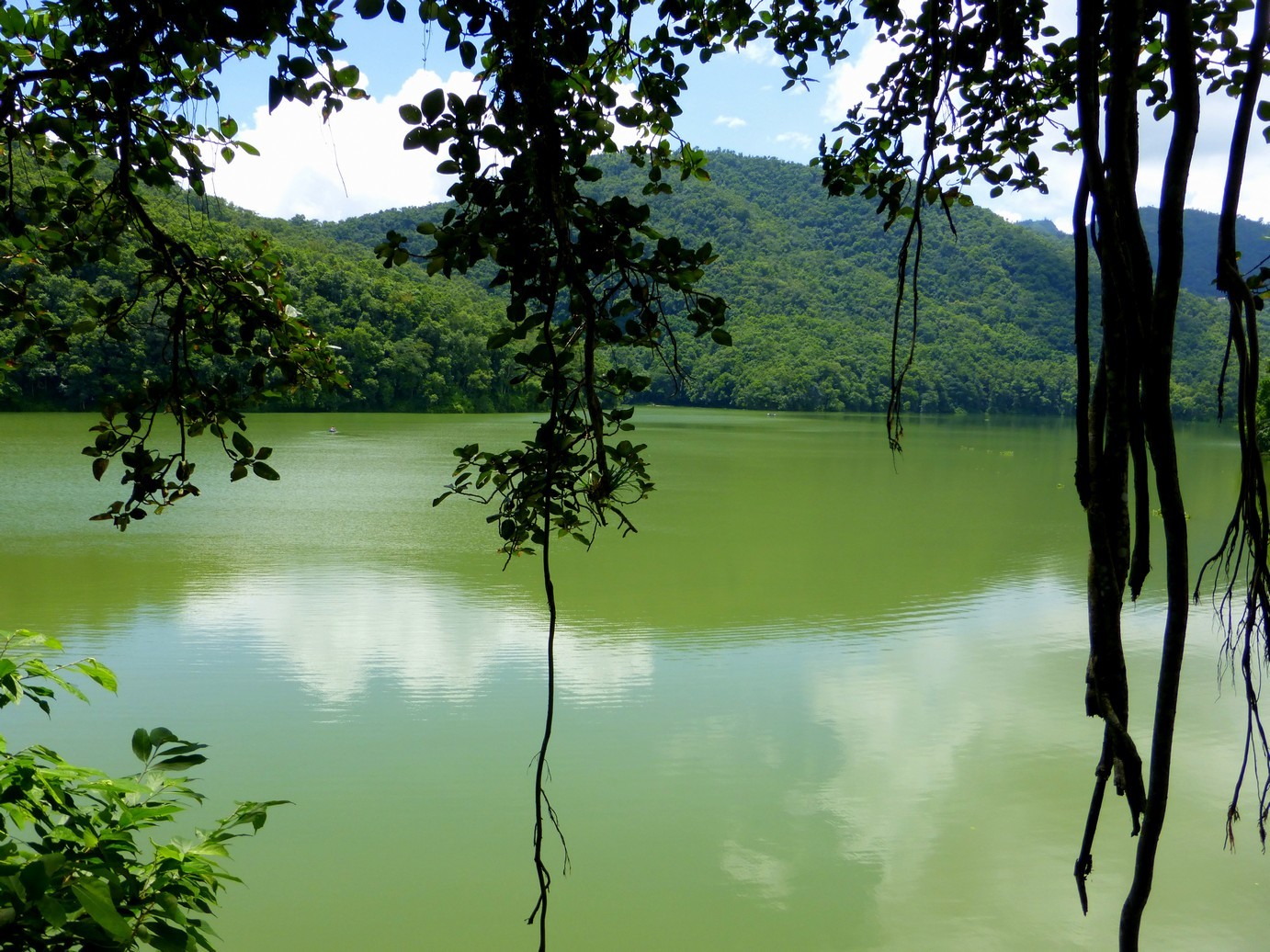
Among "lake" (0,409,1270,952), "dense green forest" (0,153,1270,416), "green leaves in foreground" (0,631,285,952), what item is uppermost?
"dense green forest" (0,153,1270,416)

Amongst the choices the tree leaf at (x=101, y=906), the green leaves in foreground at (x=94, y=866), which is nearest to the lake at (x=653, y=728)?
the green leaves in foreground at (x=94, y=866)

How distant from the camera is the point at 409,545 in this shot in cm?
814

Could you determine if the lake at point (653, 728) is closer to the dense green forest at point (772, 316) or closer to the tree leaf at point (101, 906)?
the tree leaf at point (101, 906)

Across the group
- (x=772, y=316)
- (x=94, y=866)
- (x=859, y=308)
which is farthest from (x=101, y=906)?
(x=859, y=308)

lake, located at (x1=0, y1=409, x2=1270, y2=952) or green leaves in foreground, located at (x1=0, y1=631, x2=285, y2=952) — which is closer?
green leaves in foreground, located at (x1=0, y1=631, x2=285, y2=952)

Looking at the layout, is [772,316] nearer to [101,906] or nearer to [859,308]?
[859,308]

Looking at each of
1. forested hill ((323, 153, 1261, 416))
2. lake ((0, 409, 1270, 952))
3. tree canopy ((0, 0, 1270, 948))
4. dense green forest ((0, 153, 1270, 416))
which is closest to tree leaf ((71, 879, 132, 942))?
tree canopy ((0, 0, 1270, 948))

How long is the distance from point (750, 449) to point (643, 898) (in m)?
16.0

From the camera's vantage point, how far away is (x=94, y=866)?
1002 mm

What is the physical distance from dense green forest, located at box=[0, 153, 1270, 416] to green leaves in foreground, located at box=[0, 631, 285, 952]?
1934cm

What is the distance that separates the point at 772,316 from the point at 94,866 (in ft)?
161

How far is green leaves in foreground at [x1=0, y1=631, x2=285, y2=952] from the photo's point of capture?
92cm

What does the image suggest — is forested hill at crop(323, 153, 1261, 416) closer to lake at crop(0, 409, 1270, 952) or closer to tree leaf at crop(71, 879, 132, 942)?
lake at crop(0, 409, 1270, 952)

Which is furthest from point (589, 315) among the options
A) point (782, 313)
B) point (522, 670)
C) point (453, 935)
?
point (782, 313)
